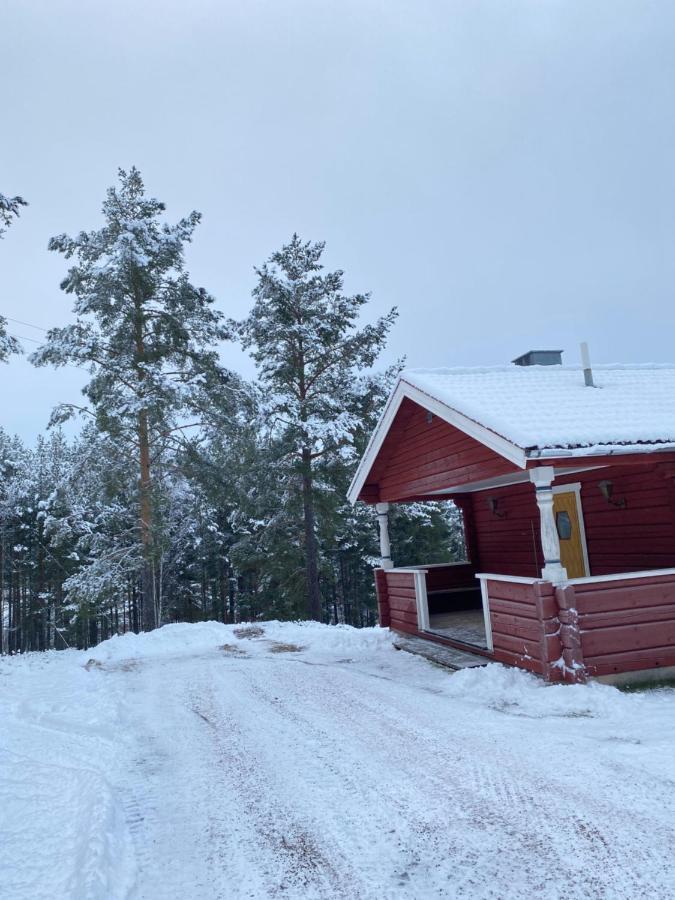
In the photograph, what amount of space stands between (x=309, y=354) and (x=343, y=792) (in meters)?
16.7

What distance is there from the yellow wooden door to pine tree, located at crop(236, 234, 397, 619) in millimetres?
8885

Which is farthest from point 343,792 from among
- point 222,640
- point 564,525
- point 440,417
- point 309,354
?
point 309,354

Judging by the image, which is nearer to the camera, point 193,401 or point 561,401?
point 561,401

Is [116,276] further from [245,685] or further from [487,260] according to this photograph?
[487,260]

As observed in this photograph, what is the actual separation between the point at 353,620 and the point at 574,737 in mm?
34743

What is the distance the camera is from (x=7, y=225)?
Answer: 11.2m

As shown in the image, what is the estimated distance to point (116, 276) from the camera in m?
15.5

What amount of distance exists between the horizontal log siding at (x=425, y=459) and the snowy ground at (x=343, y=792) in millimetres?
2781

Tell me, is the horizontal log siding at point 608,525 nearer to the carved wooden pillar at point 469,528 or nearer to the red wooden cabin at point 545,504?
the red wooden cabin at point 545,504

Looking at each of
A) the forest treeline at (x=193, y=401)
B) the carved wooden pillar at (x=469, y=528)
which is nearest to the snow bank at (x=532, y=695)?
the carved wooden pillar at (x=469, y=528)

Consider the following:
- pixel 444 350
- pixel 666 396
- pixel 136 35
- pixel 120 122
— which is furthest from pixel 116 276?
pixel 444 350

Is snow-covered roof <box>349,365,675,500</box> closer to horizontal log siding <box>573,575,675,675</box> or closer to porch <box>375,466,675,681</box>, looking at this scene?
porch <box>375,466,675,681</box>

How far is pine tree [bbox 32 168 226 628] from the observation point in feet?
50.6

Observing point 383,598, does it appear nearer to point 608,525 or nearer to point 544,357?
point 608,525
